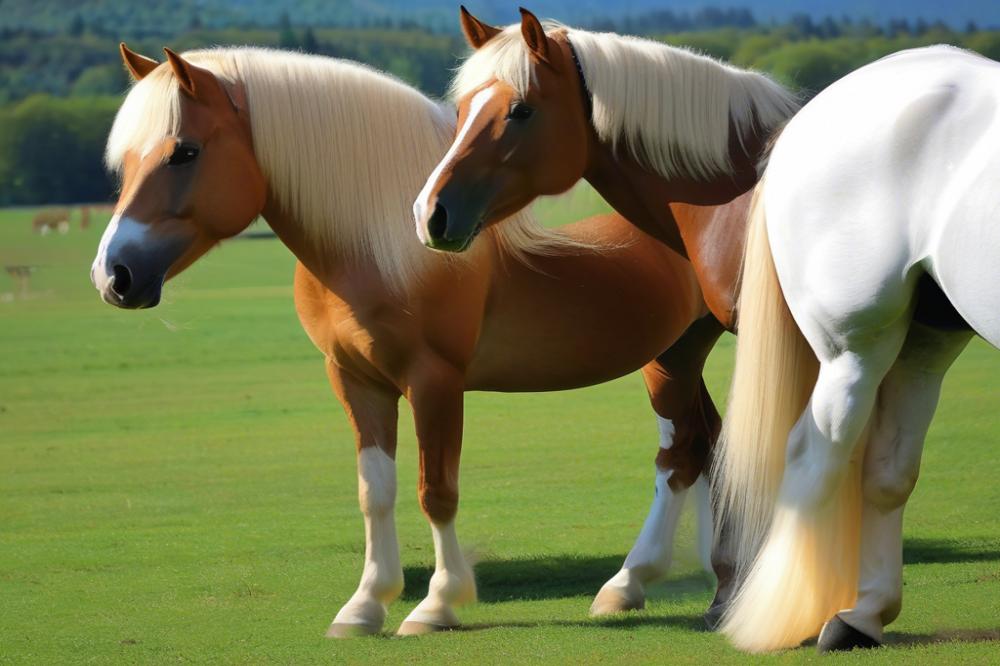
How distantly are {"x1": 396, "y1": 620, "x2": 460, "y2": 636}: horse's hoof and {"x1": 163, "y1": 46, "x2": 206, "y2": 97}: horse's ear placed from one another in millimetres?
1918

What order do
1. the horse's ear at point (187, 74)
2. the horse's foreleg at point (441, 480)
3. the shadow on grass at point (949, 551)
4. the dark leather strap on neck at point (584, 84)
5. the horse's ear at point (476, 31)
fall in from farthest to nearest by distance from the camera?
the shadow on grass at point (949, 551)
the horse's foreleg at point (441, 480)
the horse's ear at point (187, 74)
the horse's ear at point (476, 31)
the dark leather strap on neck at point (584, 84)

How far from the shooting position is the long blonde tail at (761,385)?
3543 millimetres

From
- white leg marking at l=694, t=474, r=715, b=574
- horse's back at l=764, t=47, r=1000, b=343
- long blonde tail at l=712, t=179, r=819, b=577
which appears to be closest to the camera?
horse's back at l=764, t=47, r=1000, b=343

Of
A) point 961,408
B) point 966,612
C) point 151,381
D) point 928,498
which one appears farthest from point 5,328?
point 966,612

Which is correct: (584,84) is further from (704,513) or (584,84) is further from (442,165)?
(704,513)

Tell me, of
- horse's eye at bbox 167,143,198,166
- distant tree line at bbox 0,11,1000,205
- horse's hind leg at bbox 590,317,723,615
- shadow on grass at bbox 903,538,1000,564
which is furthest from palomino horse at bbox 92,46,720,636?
distant tree line at bbox 0,11,1000,205

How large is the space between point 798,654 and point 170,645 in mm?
2099

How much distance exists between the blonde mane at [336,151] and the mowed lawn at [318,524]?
0.64 m

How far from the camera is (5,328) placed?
17.9 m

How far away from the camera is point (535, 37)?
382 centimetres

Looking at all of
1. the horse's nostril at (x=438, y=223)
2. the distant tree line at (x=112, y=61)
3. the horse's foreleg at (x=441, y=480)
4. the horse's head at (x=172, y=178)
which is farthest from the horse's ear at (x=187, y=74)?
the distant tree line at (x=112, y=61)

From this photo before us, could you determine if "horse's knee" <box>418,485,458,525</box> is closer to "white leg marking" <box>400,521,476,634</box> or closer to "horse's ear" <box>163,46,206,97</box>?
"white leg marking" <box>400,521,476,634</box>

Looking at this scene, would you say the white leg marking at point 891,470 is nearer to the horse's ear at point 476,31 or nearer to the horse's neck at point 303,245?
the horse's ear at point 476,31

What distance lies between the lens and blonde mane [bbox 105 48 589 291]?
4402 millimetres
